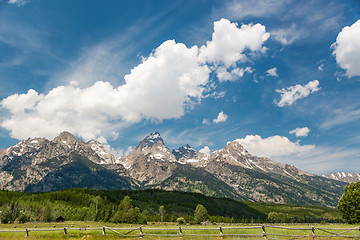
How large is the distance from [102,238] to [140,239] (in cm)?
646

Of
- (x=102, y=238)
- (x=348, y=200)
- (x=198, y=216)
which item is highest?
(x=102, y=238)

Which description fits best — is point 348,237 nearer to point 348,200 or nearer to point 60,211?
point 348,200

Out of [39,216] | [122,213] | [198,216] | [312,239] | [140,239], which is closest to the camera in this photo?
[312,239]

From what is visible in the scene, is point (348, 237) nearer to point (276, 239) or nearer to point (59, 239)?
point (276, 239)

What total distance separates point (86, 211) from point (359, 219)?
645 feet

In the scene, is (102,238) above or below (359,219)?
above

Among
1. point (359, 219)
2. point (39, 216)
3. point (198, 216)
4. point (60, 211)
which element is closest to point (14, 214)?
point (39, 216)

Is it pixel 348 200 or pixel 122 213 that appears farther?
pixel 122 213

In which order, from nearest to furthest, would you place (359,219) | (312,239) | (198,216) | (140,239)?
(312,239)
(140,239)
(359,219)
(198,216)

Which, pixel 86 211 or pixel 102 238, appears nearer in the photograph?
pixel 102 238

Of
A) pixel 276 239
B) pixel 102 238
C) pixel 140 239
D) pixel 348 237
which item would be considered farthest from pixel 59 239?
pixel 348 237

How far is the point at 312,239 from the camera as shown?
2934 centimetres

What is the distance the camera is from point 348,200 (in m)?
81.9

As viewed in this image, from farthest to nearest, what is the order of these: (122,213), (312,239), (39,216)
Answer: (39,216) → (122,213) → (312,239)
